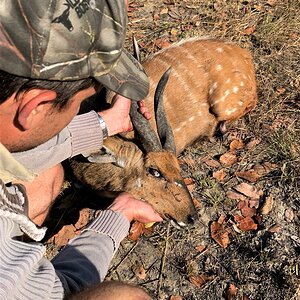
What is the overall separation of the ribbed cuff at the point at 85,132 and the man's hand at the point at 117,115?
13cm

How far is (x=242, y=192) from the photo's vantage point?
5129 millimetres

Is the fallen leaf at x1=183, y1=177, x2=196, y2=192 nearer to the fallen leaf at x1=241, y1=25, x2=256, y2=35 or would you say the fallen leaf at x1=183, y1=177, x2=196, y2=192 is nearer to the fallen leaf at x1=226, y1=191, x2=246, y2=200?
the fallen leaf at x1=226, y1=191, x2=246, y2=200

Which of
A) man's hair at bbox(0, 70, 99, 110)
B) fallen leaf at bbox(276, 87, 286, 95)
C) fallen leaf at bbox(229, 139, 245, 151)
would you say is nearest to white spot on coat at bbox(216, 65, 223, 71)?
fallen leaf at bbox(276, 87, 286, 95)

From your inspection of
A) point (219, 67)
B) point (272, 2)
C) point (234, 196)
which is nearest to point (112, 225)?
A: point (234, 196)

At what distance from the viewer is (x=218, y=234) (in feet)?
15.6

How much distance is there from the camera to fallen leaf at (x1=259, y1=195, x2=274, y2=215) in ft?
16.0

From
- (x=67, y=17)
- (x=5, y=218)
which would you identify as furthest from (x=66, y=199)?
(x=67, y=17)

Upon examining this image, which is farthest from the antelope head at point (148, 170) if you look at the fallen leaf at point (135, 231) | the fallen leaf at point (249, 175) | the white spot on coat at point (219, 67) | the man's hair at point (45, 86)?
the man's hair at point (45, 86)

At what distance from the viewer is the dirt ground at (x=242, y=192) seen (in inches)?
173

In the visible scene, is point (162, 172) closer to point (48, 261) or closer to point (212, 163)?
point (212, 163)

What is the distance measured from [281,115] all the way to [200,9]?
2.06 metres

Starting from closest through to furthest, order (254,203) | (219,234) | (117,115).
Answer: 1. (117,115)
2. (219,234)
3. (254,203)

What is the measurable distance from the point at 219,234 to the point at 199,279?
50 cm

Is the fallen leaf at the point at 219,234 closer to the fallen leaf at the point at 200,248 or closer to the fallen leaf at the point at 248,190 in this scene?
the fallen leaf at the point at 200,248
